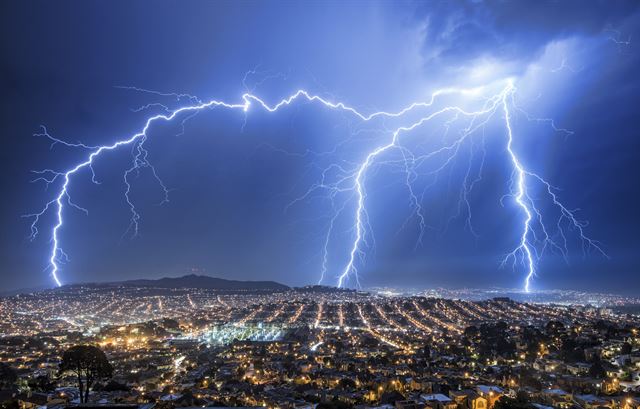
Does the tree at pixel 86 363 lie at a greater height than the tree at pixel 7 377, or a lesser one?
greater

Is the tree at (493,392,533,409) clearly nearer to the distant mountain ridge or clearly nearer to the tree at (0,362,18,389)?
the tree at (0,362,18,389)

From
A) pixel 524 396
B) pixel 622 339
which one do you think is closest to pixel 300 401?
pixel 524 396

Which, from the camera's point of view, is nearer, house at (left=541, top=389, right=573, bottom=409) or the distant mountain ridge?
house at (left=541, top=389, right=573, bottom=409)

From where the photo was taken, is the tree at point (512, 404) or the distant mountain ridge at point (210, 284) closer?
the tree at point (512, 404)

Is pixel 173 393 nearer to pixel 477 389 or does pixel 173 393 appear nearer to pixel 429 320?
pixel 477 389

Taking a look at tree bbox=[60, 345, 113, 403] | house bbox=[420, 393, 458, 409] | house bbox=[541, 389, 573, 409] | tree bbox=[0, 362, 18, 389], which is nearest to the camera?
house bbox=[420, 393, 458, 409]

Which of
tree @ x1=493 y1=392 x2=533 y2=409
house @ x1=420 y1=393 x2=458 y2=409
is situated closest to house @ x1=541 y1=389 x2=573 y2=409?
tree @ x1=493 y1=392 x2=533 y2=409

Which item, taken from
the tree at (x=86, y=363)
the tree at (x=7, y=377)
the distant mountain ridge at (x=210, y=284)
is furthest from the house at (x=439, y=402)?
the distant mountain ridge at (x=210, y=284)

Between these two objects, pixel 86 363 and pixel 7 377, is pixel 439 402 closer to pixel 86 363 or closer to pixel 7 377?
pixel 86 363

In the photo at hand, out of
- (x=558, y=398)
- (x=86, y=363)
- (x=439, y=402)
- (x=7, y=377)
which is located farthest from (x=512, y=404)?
(x=7, y=377)

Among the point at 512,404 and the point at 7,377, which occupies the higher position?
the point at 512,404

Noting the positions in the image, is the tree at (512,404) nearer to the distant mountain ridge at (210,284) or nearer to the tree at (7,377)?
the tree at (7,377)
